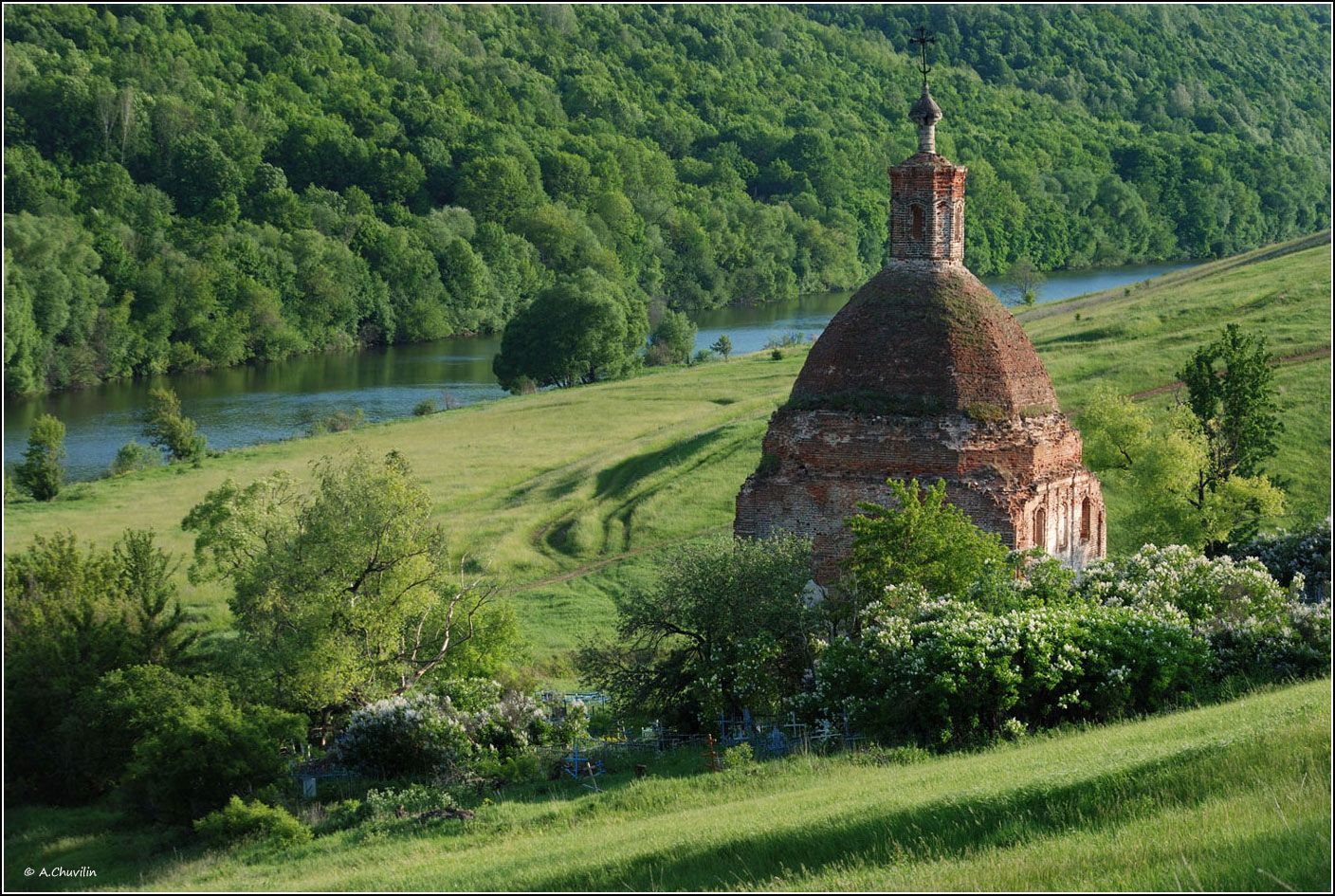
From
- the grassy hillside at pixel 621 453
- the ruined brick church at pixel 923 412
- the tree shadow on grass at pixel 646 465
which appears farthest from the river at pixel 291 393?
the ruined brick church at pixel 923 412

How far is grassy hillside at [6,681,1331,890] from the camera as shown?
12484 millimetres

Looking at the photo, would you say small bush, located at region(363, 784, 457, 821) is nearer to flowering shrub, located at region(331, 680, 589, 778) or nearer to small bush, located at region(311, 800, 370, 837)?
small bush, located at region(311, 800, 370, 837)

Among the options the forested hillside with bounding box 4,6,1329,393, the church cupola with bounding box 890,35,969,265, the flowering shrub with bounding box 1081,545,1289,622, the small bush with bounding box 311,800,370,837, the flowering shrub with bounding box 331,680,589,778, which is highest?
the forested hillside with bounding box 4,6,1329,393

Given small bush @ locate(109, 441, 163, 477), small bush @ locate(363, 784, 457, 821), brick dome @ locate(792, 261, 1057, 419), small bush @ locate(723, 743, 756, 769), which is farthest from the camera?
small bush @ locate(109, 441, 163, 477)

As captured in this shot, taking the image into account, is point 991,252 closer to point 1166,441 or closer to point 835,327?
point 1166,441

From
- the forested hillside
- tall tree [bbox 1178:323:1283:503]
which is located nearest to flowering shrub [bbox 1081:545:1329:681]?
tall tree [bbox 1178:323:1283:503]

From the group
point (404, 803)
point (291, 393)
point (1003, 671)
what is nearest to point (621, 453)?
point (404, 803)

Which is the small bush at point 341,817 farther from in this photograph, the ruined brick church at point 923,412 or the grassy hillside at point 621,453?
the grassy hillside at point 621,453

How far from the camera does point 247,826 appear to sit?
837 inches

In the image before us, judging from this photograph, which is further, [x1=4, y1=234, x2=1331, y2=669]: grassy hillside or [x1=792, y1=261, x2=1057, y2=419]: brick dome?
[x1=4, y1=234, x2=1331, y2=669]: grassy hillside

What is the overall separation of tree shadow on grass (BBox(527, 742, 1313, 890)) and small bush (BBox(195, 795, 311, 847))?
6.55 meters

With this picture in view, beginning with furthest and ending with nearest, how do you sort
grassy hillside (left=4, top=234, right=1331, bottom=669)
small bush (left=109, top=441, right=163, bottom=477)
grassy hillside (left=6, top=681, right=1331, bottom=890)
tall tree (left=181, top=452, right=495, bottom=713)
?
1. small bush (left=109, top=441, right=163, bottom=477)
2. grassy hillside (left=4, top=234, right=1331, bottom=669)
3. tall tree (left=181, top=452, right=495, bottom=713)
4. grassy hillside (left=6, top=681, right=1331, bottom=890)

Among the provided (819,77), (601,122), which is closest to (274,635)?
A: (601,122)

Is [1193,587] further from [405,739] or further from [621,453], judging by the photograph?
[621,453]
